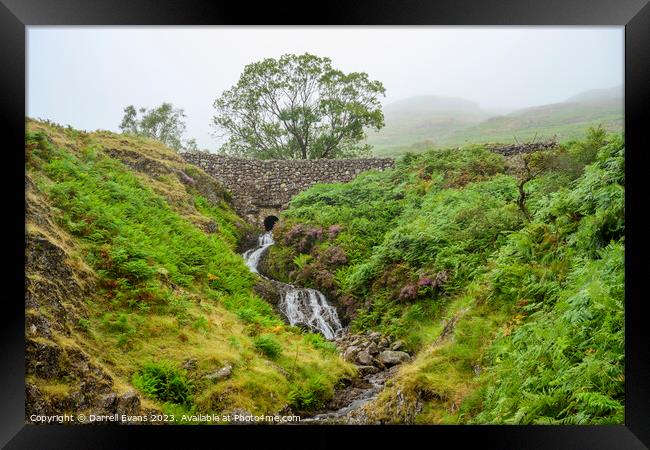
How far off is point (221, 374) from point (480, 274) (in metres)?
3.55

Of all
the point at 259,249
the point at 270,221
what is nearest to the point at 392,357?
the point at 259,249

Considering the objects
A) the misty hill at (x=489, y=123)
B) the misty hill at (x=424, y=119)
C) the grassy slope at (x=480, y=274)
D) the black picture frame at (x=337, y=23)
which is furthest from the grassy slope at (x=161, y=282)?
the misty hill at (x=489, y=123)

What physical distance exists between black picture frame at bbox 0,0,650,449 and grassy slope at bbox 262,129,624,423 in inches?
8.8

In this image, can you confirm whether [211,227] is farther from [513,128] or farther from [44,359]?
[513,128]

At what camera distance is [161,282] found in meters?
6.25

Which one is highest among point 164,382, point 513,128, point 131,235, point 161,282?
point 513,128

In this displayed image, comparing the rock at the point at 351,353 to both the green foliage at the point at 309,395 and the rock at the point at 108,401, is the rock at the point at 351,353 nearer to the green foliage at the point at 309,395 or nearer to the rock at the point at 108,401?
the green foliage at the point at 309,395

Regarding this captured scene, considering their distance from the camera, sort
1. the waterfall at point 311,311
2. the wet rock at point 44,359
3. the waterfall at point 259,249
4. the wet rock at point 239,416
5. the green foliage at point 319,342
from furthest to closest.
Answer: the waterfall at point 259,249 → the waterfall at point 311,311 → the green foliage at point 319,342 → the wet rock at point 239,416 → the wet rock at point 44,359

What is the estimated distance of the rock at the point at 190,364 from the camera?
5524 mm

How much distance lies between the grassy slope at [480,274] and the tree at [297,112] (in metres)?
0.76

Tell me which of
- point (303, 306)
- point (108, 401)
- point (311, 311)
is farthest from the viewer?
point (303, 306)
